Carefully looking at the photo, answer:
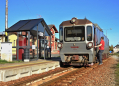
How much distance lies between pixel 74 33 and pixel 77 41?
0.59 m

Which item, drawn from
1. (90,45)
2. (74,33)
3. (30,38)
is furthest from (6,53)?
(90,45)

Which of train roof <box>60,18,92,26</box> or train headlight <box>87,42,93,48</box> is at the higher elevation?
train roof <box>60,18,92,26</box>

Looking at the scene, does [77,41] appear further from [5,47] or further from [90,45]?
[5,47]

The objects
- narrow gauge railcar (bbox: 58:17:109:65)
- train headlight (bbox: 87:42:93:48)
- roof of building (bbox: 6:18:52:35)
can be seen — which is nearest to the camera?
train headlight (bbox: 87:42:93:48)

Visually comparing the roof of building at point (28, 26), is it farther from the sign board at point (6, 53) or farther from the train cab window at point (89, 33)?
the train cab window at point (89, 33)

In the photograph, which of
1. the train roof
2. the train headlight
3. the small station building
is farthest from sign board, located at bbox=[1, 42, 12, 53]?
the train headlight

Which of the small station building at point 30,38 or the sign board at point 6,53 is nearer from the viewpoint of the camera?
the sign board at point 6,53

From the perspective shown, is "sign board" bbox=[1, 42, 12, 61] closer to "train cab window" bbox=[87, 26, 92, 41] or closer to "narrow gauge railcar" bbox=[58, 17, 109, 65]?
"narrow gauge railcar" bbox=[58, 17, 109, 65]

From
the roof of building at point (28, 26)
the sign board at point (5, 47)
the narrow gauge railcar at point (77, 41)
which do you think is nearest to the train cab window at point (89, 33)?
the narrow gauge railcar at point (77, 41)

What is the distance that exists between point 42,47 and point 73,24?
552 centimetres

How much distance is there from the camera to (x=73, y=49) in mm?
10180

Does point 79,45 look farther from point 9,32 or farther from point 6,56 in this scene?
point 9,32

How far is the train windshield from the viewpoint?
1011 centimetres

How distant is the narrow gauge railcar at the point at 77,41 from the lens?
9922mm
